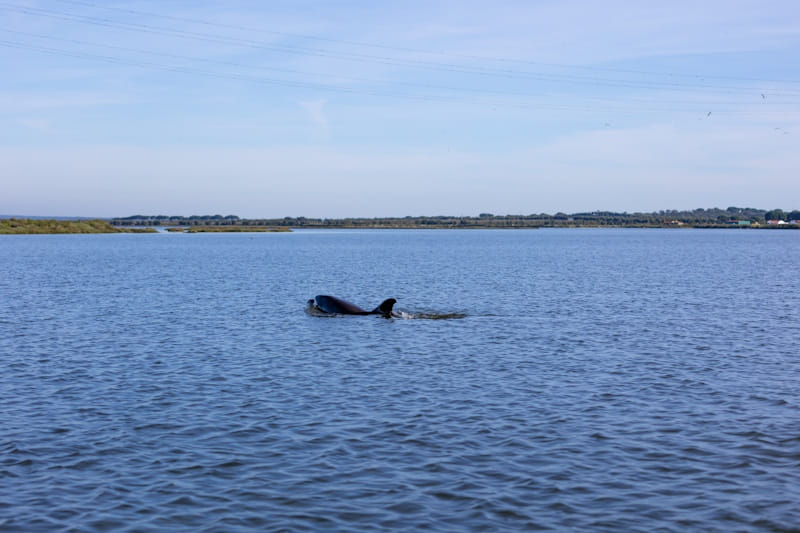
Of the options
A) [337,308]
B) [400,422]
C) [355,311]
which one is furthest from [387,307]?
[400,422]

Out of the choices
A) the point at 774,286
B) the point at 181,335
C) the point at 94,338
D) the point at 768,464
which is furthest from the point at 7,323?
the point at 774,286

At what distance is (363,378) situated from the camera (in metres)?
22.8

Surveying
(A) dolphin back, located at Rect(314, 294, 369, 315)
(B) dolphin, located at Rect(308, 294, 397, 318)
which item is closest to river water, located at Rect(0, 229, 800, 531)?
(B) dolphin, located at Rect(308, 294, 397, 318)

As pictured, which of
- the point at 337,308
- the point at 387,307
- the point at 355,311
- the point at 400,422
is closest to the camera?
the point at 400,422

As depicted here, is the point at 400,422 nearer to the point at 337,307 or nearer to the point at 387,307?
the point at 387,307

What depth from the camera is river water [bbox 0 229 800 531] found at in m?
12.2

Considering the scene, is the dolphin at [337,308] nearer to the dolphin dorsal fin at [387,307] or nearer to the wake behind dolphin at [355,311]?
the wake behind dolphin at [355,311]

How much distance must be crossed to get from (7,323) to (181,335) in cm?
979

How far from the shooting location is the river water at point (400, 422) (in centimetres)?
1225

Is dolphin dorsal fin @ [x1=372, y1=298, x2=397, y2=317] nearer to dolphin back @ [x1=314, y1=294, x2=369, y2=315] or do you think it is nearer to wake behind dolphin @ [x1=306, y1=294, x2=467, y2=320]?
wake behind dolphin @ [x1=306, y1=294, x2=467, y2=320]

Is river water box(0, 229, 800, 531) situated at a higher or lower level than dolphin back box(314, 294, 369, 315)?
lower

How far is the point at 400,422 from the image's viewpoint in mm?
17500

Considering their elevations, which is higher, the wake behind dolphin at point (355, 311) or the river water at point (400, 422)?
the wake behind dolphin at point (355, 311)

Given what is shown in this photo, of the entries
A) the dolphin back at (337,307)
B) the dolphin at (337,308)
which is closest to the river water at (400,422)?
the dolphin at (337,308)
